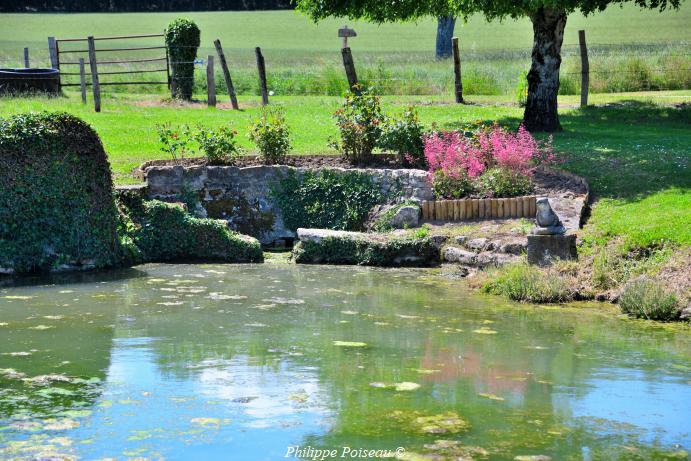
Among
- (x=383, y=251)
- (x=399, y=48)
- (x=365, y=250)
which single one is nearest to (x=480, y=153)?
(x=383, y=251)

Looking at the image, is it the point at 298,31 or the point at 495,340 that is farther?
the point at 298,31

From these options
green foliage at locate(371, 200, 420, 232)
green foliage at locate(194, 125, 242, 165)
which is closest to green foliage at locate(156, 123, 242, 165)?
green foliage at locate(194, 125, 242, 165)

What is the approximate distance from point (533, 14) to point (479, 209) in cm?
657

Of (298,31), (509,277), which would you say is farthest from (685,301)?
(298,31)

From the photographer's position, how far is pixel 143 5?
67.1 metres

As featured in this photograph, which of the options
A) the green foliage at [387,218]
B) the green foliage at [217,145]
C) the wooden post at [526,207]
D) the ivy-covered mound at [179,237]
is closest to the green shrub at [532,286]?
the wooden post at [526,207]

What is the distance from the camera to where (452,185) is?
1585 cm

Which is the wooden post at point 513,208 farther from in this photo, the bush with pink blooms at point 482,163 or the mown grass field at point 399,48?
the mown grass field at point 399,48

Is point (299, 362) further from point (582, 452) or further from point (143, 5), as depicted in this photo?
point (143, 5)

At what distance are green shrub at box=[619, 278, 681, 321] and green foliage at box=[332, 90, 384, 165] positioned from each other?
6.49m

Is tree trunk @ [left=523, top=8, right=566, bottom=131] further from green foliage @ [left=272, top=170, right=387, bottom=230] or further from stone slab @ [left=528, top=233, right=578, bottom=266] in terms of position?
stone slab @ [left=528, top=233, right=578, bottom=266]

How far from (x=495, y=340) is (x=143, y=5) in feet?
199

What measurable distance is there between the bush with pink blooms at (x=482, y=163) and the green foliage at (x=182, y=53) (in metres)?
14.0

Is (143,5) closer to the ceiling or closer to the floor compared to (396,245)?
closer to the ceiling
